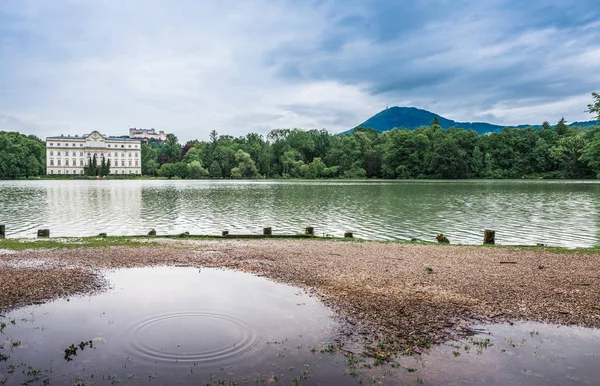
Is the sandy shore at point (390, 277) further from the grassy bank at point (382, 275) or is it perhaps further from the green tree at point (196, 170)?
the green tree at point (196, 170)

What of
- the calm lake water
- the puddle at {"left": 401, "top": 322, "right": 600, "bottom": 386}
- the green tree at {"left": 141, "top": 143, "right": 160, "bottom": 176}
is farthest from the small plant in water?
the green tree at {"left": 141, "top": 143, "right": 160, "bottom": 176}

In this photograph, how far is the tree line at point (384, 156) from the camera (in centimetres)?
10581

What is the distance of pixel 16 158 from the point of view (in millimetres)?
116625

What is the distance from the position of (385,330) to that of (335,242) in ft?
31.4

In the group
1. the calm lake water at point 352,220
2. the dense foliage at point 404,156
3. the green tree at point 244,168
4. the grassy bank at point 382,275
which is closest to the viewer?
the grassy bank at point 382,275

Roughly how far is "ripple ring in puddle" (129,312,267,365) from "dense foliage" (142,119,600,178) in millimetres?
97443

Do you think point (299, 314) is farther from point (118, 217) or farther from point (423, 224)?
point (118, 217)

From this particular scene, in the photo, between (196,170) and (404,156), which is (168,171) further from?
(404,156)

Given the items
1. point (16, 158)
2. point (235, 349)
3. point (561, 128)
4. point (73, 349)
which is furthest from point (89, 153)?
point (235, 349)

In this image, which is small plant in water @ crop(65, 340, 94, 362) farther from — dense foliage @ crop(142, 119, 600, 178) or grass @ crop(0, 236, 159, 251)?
dense foliage @ crop(142, 119, 600, 178)

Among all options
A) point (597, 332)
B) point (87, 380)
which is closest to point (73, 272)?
point (87, 380)

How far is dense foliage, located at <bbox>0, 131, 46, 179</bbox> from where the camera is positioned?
115m

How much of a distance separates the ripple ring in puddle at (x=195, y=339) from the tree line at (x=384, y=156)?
3940 inches

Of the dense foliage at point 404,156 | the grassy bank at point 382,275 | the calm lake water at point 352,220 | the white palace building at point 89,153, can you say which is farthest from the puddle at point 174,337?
the white palace building at point 89,153
